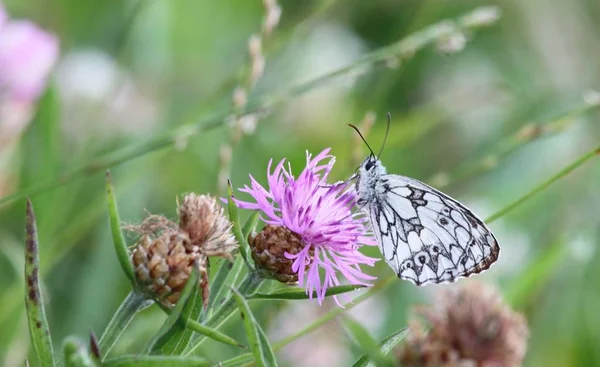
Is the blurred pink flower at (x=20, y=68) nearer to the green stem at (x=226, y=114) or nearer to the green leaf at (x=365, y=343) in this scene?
the green stem at (x=226, y=114)

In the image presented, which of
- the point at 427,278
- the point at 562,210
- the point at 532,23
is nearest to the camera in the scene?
the point at 427,278

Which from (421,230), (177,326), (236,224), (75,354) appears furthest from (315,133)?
(75,354)

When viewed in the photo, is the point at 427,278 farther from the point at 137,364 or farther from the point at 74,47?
the point at 74,47

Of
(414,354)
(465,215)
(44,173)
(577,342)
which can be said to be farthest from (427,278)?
(577,342)

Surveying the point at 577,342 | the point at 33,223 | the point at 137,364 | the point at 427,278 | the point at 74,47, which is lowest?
the point at 577,342

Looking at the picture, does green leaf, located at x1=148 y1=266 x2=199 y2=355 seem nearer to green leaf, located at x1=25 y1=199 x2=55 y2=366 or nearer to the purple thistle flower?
green leaf, located at x1=25 y1=199 x2=55 y2=366

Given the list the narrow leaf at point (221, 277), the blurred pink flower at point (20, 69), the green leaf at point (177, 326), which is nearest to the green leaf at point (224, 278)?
the narrow leaf at point (221, 277)
